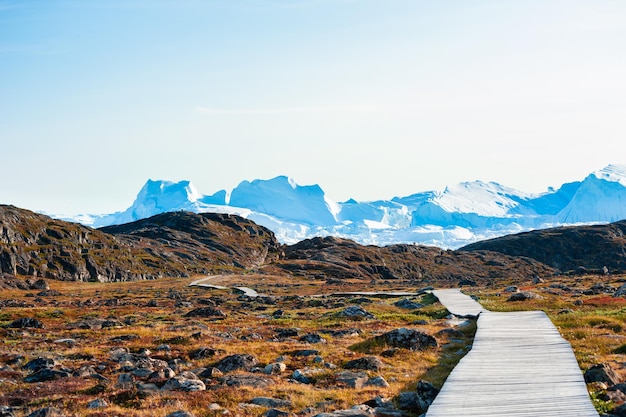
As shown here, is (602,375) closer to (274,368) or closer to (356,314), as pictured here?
(274,368)

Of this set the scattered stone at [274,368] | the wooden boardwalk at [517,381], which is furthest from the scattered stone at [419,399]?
the scattered stone at [274,368]

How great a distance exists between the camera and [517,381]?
21.0 meters

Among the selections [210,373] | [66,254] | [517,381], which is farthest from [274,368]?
[66,254]

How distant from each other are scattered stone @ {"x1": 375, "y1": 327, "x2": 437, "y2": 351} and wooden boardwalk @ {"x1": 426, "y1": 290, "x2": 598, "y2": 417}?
270 centimetres

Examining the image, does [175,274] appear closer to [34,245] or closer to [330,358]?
[34,245]

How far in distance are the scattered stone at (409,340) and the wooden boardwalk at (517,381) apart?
270 cm

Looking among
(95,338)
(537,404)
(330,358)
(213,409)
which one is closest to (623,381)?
(537,404)

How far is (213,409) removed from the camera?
1952 centimetres

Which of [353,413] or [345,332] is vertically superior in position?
[353,413]

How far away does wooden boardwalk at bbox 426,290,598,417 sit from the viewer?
56.6ft

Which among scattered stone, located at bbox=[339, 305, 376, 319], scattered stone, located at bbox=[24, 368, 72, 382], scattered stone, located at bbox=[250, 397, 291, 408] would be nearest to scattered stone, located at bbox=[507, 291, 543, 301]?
scattered stone, located at bbox=[339, 305, 376, 319]

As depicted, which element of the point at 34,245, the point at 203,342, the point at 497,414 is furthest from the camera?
the point at 34,245

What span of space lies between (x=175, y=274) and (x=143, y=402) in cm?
16697

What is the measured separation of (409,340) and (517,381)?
38.4 ft
